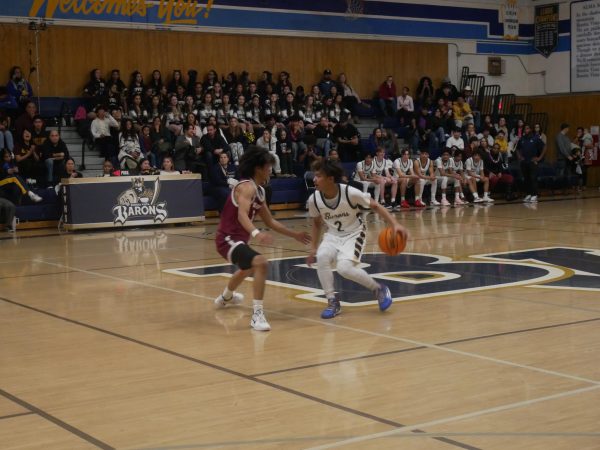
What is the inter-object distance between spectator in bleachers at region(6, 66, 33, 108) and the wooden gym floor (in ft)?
28.5

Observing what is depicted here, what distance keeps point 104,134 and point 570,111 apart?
15.8 metres

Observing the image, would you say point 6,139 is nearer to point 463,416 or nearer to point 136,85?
point 136,85

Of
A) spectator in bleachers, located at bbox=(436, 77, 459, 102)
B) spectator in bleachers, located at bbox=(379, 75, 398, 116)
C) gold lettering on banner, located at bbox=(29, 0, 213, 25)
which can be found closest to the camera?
gold lettering on banner, located at bbox=(29, 0, 213, 25)

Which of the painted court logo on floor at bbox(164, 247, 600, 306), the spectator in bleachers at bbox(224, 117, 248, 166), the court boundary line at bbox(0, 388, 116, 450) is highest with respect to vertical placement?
the spectator in bleachers at bbox(224, 117, 248, 166)

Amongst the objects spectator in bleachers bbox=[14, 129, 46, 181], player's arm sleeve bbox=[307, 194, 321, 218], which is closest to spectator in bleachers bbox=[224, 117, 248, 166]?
spectator in bleachers bbox=[14, 129, 46, 181]

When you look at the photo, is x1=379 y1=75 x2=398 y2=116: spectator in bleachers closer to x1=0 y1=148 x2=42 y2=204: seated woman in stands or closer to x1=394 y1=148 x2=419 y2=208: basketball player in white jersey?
x1=394 y1=148 x2=419 y2=208: basketball player in white jersey

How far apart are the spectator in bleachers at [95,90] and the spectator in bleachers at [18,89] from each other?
4.68 feet

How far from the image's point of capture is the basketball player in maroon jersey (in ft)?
24.9

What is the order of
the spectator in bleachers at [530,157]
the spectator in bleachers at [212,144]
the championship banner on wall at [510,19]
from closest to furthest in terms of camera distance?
the spectator in bleachers at [212,144]
the spectator in bleachers at [530,157]
the championship banner on wall at [510,19]

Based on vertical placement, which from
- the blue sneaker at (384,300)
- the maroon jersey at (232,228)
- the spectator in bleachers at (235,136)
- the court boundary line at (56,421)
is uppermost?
the spectator in bleachers at (235,136)

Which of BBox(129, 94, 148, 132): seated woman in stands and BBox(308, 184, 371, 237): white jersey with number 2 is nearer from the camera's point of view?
BBox(308, 184, 371, 237): white jersey with number 2

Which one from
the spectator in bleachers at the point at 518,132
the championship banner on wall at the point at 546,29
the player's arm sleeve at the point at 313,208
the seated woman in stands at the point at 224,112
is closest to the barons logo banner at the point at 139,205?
the seated woman in stands at the point at 224,112

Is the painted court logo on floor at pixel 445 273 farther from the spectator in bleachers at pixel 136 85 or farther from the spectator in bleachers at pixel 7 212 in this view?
the spectator in bleachers at pixel 136 85

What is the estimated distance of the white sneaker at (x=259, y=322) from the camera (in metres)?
7.45
